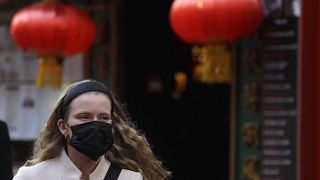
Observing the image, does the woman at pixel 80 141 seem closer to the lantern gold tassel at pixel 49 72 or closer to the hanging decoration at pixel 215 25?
the hanging decoration at pixel 215 25

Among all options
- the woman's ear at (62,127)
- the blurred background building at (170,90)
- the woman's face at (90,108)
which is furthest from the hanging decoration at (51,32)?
the woman's face at (90,108)

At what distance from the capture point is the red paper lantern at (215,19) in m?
7.87

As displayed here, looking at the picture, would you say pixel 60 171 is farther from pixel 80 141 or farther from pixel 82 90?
pixel 82 90

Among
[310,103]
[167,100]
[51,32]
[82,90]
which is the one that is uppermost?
[51,32]

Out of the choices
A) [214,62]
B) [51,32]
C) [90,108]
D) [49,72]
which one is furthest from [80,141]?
[49,72]

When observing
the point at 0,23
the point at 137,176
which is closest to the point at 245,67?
the point at 0,23

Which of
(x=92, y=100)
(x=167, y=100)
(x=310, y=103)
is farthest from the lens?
(x=167, y=100)

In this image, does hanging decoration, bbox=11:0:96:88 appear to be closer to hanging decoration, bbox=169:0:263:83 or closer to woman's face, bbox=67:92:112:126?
hanging decoration, bbox=169:0:263:83

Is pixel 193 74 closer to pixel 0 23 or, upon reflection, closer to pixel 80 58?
pixel 80 58

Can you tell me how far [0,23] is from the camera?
11.0 metres

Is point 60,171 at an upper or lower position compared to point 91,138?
lower

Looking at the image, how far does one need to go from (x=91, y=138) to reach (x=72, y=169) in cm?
18

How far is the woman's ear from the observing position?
3.89 metres

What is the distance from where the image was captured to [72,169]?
3.79 m
